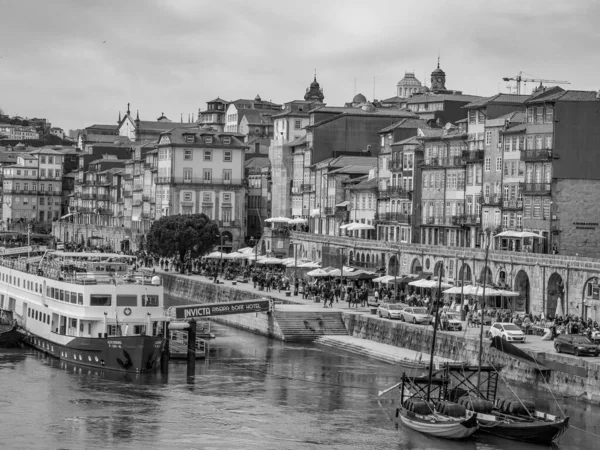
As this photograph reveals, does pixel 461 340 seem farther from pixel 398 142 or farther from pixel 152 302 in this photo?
pixel 398 142

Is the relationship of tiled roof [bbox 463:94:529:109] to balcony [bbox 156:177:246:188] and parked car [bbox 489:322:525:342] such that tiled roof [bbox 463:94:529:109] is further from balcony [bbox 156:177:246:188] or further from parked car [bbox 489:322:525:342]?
balcony [bbox 156:177:246:188]

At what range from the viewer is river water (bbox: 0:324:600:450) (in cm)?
5394

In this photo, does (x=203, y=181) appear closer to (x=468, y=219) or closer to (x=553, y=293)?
(x=468, y=219)

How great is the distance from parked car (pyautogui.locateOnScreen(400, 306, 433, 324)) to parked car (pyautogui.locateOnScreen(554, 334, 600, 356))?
14.0 metres

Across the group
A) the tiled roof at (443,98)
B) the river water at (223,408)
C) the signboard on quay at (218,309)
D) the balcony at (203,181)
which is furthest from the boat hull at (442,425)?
the balcony at (203,181)

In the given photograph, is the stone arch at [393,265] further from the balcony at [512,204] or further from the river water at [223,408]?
the river water at [223,408]

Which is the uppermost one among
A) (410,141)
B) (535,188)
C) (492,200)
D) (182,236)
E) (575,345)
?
(410,141)

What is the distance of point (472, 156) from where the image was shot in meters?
107

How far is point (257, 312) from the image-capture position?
87.8m

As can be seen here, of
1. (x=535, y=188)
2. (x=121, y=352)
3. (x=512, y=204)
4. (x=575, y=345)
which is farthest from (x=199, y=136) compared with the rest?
(x=575, y=345)

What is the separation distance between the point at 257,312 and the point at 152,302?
1557cm

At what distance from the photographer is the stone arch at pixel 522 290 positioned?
8775cm

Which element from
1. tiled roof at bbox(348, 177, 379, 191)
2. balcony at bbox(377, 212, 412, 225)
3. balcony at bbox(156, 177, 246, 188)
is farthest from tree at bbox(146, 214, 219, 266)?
balcony at bbox(156, 177, 246, 188)

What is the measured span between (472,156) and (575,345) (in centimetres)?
4377
